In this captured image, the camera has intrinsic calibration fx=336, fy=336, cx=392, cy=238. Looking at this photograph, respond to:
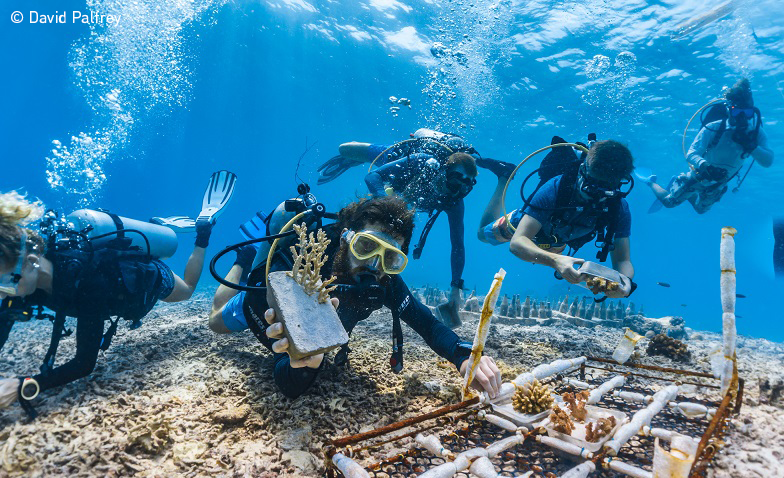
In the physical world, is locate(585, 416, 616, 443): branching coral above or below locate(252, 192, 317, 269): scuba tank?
below

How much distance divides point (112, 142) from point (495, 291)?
10296cm

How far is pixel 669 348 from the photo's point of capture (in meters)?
5.77

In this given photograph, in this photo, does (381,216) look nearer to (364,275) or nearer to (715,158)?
(364,275)

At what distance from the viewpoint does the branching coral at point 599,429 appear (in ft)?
7.79

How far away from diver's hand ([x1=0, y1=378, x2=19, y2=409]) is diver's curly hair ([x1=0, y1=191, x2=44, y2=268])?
110 centimetres

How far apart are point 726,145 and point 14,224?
1534 centimetres

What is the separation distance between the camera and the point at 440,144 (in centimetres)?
824

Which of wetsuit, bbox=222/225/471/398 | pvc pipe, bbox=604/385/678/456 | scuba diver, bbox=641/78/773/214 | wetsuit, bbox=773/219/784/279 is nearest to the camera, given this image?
pvc pipe, bbox=604/385/678/456

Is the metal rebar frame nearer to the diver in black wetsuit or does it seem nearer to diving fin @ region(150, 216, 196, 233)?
the diver in black wetsuit

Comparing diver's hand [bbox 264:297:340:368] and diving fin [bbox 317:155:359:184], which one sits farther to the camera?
diving fin [bbox 317:155:359:184]

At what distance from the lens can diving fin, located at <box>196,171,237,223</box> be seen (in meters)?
7.85

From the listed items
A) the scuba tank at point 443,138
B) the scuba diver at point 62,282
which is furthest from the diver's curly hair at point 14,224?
the scuba tank at point 443,138

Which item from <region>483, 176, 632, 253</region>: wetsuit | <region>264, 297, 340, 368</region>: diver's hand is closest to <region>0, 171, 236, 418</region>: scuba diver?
<region>264, 297, 340, 368</region>: diver's hand

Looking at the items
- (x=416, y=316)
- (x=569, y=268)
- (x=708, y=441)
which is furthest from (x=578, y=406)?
(x=416, y=316)
